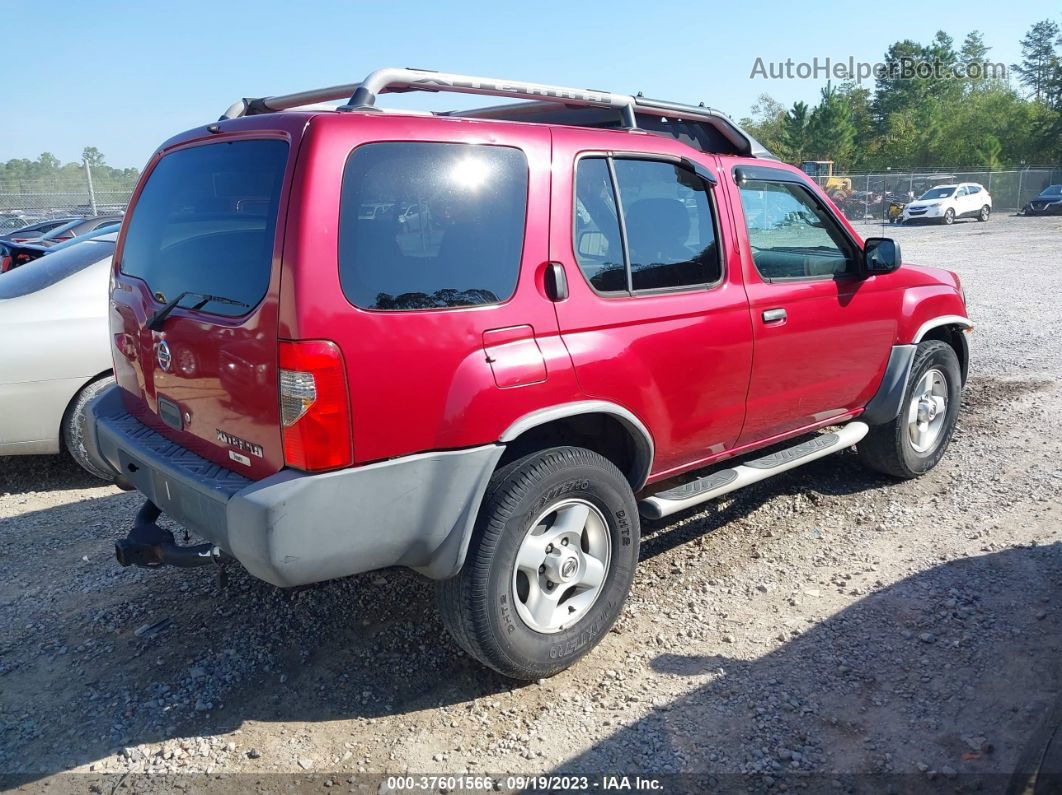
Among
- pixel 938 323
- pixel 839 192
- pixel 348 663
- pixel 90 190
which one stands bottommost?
pixel 348 663

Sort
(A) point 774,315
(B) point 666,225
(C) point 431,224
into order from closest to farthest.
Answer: (C) point 431,224, (B) point 666,225, (A) point 774,315

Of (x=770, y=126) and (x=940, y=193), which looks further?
(x=770, y=126)

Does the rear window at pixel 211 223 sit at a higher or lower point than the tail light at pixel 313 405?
higher

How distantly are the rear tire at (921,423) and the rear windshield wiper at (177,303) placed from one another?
147 inches

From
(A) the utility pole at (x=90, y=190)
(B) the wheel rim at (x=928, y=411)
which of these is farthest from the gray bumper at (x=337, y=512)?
(A) the utility pole at (x=90, y=190)

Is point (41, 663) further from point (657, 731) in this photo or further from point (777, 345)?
point (777, 345)

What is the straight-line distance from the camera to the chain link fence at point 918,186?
37.7 meters

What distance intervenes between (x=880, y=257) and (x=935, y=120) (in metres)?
69.5

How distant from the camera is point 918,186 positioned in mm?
41469

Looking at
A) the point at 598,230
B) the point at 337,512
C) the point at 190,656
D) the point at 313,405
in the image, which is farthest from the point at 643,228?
the point at 190,656

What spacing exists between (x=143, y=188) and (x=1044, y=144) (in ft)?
210

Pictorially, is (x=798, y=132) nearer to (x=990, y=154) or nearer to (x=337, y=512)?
(x=990, y=154)

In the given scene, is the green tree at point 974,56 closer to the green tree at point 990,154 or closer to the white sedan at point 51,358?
the green tree at point 990,154

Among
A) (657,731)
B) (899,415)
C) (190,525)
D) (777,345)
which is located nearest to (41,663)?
(190,525)
